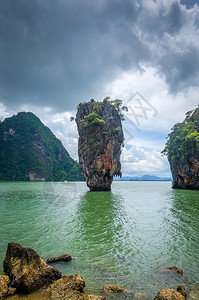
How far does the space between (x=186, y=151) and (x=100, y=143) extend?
22180 millimetres

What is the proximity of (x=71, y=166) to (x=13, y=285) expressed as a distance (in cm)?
12578

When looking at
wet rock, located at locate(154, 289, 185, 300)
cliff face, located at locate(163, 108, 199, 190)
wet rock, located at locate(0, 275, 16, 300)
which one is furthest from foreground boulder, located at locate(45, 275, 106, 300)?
cliff face, located at locate(163, 108, 199, 190)

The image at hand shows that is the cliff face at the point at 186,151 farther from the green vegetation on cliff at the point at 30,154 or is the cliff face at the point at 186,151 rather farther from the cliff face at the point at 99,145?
the green vegetation on cliff at the point at 30,154

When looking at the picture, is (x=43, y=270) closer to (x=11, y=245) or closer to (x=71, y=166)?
(x=11, y=245)

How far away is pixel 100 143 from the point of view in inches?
1463

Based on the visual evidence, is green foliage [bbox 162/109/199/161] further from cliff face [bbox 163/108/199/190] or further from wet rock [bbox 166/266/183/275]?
wet rock [bbox 166/266/183/275]

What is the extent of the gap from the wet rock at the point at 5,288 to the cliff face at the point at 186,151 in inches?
1582

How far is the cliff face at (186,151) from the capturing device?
131ft

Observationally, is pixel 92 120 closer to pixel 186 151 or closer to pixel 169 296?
pixel 186 151

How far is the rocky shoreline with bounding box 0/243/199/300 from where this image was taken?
14.4 feet

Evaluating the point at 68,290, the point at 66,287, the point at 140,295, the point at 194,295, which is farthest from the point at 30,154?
the point at 194,295

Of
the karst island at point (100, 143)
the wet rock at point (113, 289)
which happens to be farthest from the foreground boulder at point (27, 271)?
the karst island at point (100, 143)

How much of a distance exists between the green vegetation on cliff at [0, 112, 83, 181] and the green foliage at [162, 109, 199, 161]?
265ft

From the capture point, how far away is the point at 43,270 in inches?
203
